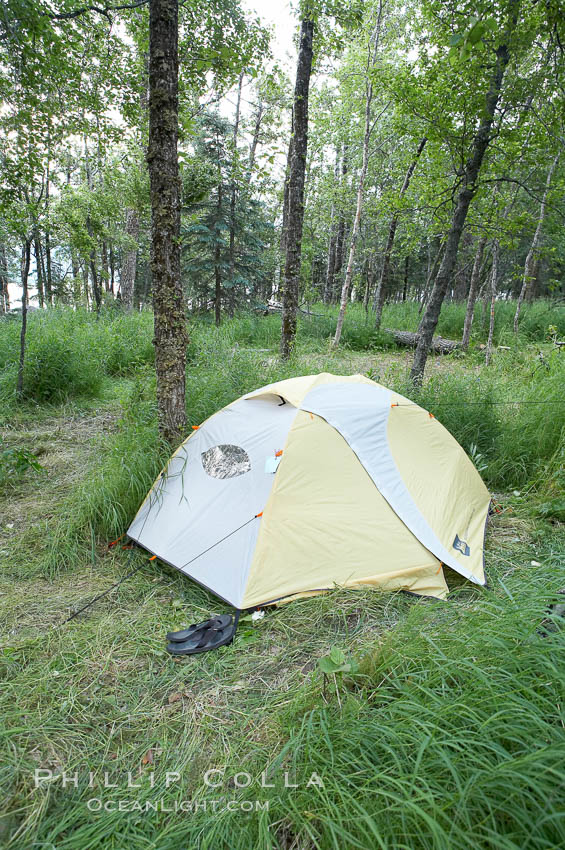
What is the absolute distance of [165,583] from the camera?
2.62 metres

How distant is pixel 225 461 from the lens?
9.59ft

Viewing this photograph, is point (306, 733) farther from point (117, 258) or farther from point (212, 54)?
point (117, 258)

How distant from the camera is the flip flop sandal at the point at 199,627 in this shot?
214 cm

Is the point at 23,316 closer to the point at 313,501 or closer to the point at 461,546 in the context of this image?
the point at 313,501

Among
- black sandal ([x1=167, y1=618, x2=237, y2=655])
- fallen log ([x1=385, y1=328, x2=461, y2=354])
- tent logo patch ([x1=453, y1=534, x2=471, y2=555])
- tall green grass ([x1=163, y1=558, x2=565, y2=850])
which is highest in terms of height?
fallen log ([x1=385, y1=328, x2=461, y2=354])

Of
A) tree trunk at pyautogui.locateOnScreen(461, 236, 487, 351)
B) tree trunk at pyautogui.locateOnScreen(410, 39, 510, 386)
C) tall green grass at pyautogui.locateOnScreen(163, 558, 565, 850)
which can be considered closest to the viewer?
tall green grass at pyautogui.locateOnScreen(163, 558, 565, 850)

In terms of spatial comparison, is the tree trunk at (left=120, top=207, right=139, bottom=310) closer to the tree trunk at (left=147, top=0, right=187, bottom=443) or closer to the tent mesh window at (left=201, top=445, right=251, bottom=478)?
the tree trunk at (left=147, top=0, right=187, bottom=443)

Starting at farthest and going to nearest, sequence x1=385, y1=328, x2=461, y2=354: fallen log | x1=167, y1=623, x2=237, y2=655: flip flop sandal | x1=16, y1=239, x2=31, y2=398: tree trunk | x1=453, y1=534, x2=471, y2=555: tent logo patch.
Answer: x1=385, y1=328, x2=461, y2=354: fallen log < x1=16, y1=239, x2=31, y2=398: tree trunk < x1=453, y1=534, x2=471, y2=555: tent logo patch < x1=167, y1=623, x2=237, y2=655: flip flop sandal

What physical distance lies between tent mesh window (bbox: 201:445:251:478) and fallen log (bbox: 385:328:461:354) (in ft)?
24.4

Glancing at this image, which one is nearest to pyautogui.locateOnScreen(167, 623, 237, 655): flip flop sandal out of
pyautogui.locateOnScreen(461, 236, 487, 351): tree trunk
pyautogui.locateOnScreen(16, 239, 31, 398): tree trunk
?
pyautogui.locateOnScreen(16, 239, 31, 398): tree trunk

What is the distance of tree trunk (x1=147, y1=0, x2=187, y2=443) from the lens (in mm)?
2822

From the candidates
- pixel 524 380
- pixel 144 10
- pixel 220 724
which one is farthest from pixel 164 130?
pixel 524 380

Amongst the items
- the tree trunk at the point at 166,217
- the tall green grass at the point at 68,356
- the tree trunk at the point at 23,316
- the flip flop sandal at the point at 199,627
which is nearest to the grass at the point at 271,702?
the flip flop sandal at the point at 199,627

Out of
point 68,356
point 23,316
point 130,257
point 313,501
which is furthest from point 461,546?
point 130,257
